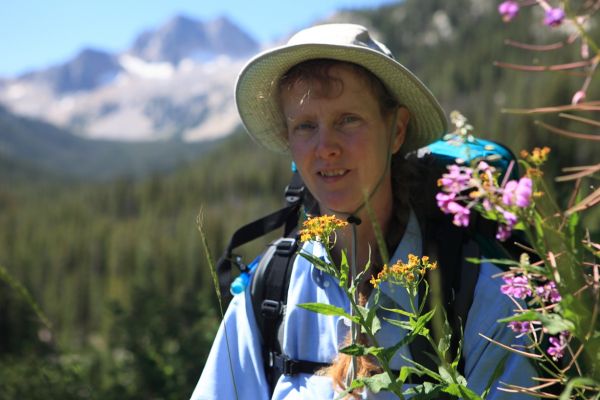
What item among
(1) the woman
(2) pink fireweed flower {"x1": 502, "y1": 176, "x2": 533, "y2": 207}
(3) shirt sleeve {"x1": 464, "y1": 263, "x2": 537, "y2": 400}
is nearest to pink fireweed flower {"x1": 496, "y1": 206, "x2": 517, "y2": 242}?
(2) pink fireweed flower {"x1": 502, "y1": 176, "x2": 533, "y2": 207}

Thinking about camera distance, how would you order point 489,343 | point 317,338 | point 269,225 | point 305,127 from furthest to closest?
point 269,225, point 305,127, point 317,338, point 489,343

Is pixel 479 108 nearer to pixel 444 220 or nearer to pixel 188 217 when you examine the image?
pixel 188 217

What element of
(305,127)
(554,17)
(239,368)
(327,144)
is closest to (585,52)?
(554,17)

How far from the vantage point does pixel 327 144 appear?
7.18 ft

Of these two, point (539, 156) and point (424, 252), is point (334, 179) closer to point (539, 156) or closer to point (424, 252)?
point (424, 252)

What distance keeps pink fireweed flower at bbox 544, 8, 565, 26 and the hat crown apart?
1.43m

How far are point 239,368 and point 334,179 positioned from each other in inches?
29.9

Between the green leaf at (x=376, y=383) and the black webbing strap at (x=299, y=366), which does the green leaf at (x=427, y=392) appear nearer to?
the green leaf at (x=376, y=383)

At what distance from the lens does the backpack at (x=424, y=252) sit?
2.01 m

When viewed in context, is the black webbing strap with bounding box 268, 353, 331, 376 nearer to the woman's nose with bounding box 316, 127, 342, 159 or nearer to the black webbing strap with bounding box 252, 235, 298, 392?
the black webbing strap with bounding box 252, 235, 298, 392

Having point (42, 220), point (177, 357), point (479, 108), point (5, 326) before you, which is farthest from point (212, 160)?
point (177, 357)

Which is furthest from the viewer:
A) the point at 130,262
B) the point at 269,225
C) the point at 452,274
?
the point at 130,262

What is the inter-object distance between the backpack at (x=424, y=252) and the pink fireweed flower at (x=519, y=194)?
3.60 feet

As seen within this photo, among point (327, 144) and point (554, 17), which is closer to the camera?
point (554, 17)
